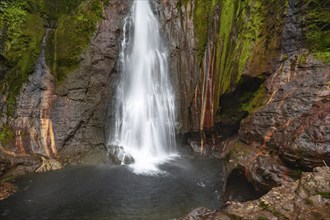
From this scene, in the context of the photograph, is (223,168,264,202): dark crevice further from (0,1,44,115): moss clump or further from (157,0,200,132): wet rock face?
(0,1,44,115): moss clump

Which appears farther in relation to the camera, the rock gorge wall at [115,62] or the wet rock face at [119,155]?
the wet rock face at [119,155]

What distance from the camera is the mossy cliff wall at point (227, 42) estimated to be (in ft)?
32.2

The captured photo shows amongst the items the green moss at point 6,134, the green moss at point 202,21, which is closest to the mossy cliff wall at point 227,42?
the green moss at point 202,21

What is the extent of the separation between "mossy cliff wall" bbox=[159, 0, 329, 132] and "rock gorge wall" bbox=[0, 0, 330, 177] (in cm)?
4

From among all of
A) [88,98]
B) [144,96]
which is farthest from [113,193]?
[144,96]

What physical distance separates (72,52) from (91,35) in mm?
1309

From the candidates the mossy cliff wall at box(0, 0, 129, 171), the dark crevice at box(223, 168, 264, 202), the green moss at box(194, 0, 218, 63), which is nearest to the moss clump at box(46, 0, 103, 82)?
the mossy cliff wall at box(0, 0, 129, 171)

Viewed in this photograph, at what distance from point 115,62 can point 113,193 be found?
23.9ft

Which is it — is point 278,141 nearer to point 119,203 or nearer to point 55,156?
point 119,203

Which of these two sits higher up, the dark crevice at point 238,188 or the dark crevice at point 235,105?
the dark crevice at point 235,105

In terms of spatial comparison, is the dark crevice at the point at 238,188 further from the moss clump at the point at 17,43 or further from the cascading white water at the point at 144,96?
the moss clump at the point at 17,43

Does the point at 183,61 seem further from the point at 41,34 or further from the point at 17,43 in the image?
the point at 17,43

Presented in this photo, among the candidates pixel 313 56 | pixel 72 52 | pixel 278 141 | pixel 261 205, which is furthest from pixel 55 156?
pixel 313 56

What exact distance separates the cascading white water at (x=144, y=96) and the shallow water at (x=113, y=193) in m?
2.10
